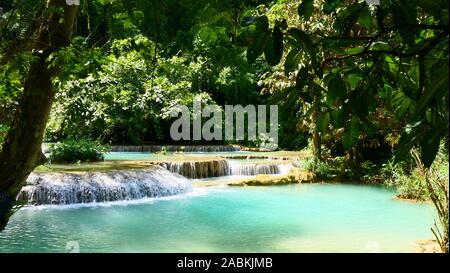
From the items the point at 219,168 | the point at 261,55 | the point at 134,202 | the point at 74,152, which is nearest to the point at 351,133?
the point at 261,55

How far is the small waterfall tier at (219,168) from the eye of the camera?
1233 centimetres

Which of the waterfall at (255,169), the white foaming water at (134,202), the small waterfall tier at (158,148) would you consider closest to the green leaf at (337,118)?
the white foaming water at (134,202)

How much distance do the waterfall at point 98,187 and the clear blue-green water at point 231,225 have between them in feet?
1.16

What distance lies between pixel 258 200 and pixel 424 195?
3082 millimetres

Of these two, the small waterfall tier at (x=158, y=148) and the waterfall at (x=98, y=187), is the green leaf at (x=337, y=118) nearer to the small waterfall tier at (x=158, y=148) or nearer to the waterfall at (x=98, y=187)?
the waterfall at (x=98, y=187)

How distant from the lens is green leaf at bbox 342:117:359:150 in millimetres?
1135

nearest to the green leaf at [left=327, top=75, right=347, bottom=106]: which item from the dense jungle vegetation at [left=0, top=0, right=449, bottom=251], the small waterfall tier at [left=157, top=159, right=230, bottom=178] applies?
the dense jungle vegetation at [left=0, top=0, right=449, bottom=251]

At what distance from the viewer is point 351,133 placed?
1.15m

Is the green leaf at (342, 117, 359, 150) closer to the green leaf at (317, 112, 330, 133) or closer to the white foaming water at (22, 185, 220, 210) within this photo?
the green leaf at (317, 112, 330, 133)

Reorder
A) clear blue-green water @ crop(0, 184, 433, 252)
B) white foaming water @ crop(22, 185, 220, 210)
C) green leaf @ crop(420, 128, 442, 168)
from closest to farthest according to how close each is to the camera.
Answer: green leaf @ crop(420, 128, 442, 168) < clear blue-green water @ crop(0, 184, 433, 252) < white foaming water @ crop(22, 185, 220, 210)

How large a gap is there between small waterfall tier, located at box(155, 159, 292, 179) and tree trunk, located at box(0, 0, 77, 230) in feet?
31.4

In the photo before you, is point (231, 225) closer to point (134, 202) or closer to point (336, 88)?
point (134, 202)

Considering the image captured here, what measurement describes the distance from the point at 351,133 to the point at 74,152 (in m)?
11.1
